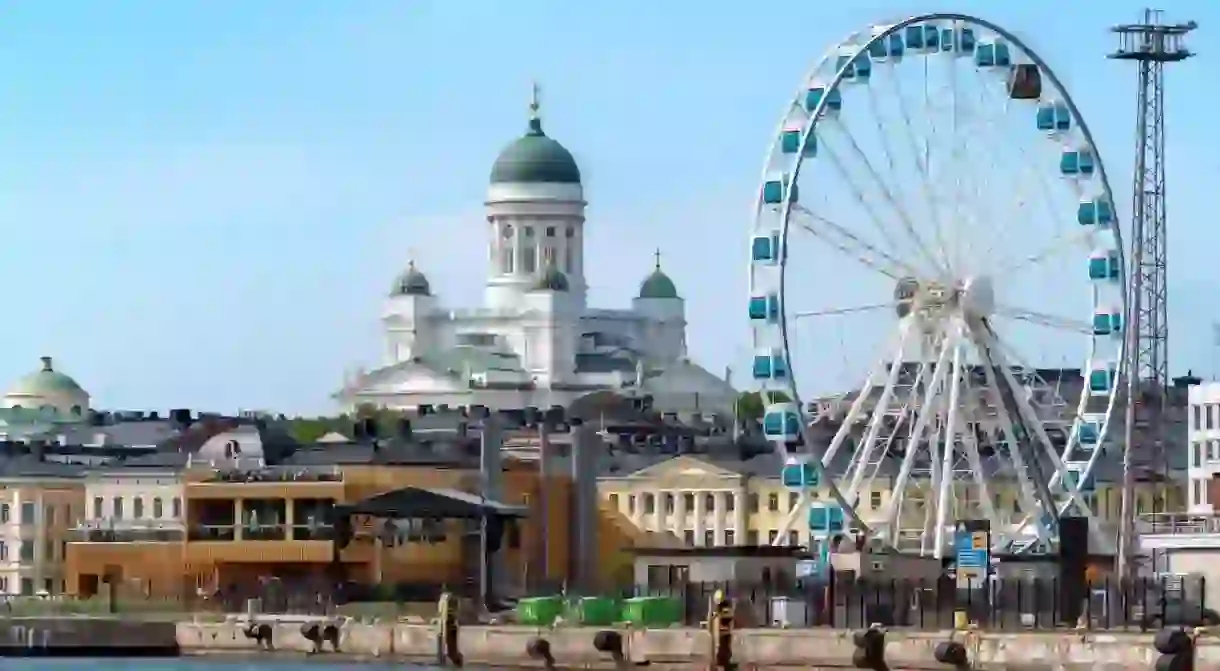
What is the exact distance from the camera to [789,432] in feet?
330

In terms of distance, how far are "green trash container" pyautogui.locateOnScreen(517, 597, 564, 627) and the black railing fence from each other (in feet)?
10.5

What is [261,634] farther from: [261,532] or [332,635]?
[261,532]

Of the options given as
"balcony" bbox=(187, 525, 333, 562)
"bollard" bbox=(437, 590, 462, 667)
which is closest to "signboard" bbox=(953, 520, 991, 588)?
"bollard" bbox=(437, 590, 462, 667)

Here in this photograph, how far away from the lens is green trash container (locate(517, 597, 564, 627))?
9224 cm

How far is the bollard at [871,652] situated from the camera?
75312 millimetres

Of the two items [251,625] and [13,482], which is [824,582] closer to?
[251,625]

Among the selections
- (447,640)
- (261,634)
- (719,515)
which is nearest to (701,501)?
(719,515)

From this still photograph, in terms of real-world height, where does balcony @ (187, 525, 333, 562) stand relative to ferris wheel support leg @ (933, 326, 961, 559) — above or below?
below

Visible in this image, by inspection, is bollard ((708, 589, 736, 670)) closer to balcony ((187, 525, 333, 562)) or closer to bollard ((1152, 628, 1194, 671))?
bollard ((1152, 628, 1194, 671))

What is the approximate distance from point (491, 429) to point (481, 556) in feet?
50.5

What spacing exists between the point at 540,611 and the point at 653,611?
433 cm

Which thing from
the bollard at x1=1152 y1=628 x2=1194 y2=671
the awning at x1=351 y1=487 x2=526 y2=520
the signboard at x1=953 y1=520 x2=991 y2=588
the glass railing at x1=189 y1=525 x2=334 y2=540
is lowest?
the bollard at x1=1152 y1=628 x2=1194 y2=671

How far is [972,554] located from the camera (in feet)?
282

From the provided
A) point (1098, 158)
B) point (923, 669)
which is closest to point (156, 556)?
point (1098, 158)
